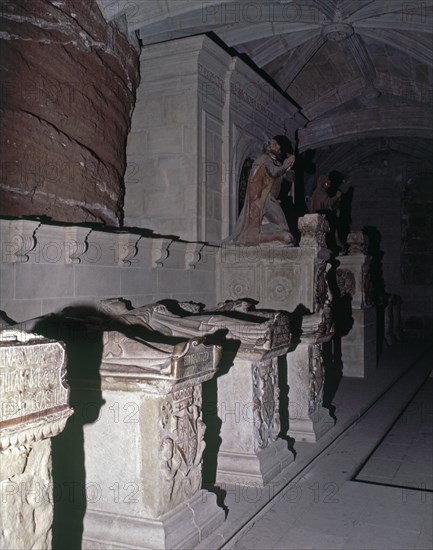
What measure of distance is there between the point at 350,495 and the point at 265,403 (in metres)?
0.96

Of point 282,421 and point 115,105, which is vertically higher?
point 115,105

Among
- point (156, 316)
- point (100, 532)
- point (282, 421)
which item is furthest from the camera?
point (282, 421)

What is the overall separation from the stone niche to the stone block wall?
0.69 metres

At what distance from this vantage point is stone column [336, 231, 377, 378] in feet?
30.7

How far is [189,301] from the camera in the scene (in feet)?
22.4

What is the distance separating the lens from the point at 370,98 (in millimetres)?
11711

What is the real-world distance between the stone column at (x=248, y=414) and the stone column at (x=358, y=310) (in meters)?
5.06

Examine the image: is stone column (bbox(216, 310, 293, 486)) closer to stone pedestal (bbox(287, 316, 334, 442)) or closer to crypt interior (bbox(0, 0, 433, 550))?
crypt interior (bbox(0, 0, 433, 550))

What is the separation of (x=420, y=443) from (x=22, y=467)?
16.4 ft

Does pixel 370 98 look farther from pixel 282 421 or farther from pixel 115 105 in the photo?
pixel 282 421

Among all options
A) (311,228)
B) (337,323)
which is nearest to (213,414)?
(311,228)

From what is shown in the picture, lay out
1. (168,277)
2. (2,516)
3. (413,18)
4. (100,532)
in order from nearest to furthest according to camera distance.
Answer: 1. (2,516)
2. (100,532)
3. (168,277)
4. (413,18)

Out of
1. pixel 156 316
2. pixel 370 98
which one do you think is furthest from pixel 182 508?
pixel 370 98

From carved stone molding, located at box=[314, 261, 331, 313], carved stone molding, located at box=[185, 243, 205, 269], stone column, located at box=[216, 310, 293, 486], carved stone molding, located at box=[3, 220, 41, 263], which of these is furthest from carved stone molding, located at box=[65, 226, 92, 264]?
carved stone molding, located at box=[314, 261, 331, 313]
